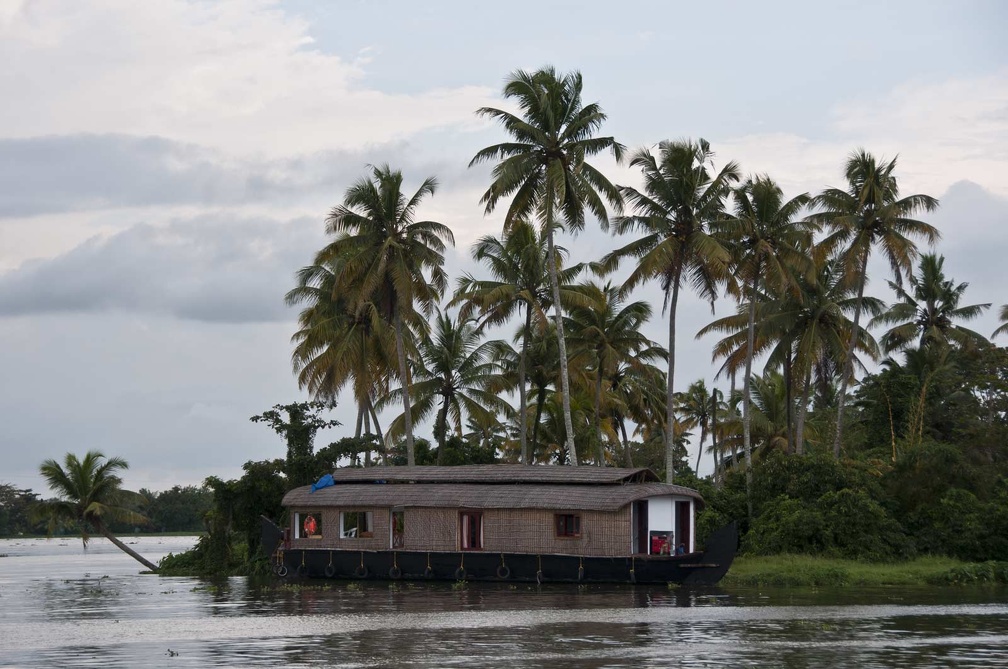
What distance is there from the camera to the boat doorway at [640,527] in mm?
33250

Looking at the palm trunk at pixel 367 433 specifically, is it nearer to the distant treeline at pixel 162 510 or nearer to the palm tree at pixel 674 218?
the palm tree at pixel 674 218

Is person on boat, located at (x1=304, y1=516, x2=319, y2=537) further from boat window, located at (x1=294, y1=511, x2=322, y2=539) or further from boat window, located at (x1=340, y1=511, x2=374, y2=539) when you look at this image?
boat window, located at (x1=340, y1=511, x2=374, y2=539)

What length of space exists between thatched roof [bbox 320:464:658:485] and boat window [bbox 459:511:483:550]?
1.14 metres

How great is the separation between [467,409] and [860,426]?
62.6 ft

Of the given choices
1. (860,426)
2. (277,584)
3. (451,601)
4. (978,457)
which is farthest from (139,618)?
(860,426)

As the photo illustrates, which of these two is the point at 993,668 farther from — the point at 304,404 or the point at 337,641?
the point at 304,404

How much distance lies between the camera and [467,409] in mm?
46000

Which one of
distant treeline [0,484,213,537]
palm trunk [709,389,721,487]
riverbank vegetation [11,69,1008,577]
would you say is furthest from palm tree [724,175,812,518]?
distant treeline [0,484,213,537]

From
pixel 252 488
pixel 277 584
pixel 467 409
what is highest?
pixel 467 409

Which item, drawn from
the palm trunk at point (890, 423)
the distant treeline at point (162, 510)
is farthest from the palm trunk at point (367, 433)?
the distant treeline at point (162, 510)

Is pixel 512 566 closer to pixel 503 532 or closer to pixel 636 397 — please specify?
pixel 503 532

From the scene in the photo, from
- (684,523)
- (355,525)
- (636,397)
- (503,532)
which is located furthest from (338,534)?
(636,397)

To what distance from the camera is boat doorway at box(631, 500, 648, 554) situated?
109 feet

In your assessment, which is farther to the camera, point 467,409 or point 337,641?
point 467,409
